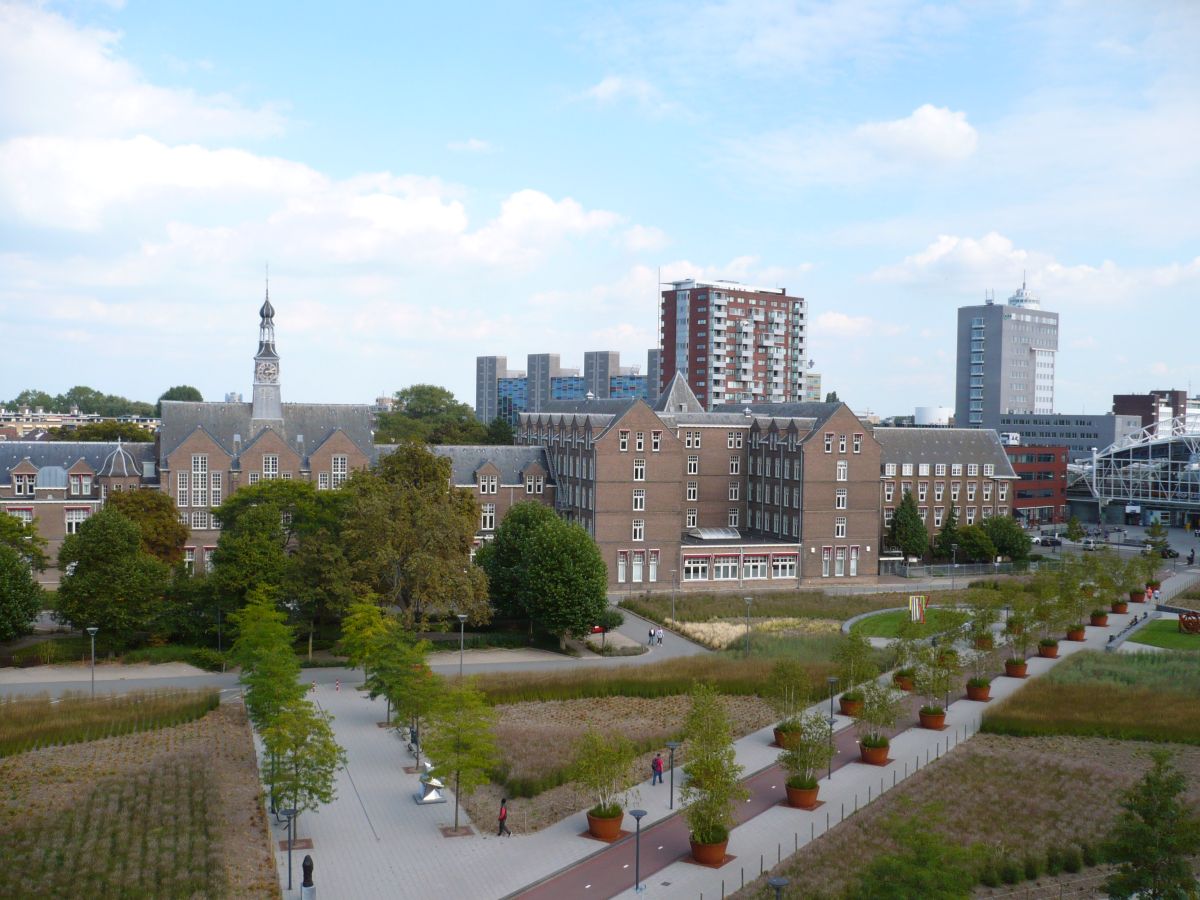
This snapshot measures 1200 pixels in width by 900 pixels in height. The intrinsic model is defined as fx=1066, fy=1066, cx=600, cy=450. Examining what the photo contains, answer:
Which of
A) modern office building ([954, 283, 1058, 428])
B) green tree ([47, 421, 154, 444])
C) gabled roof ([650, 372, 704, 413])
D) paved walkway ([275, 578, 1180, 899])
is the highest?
modern office building ([954, 283, 1058, 428])

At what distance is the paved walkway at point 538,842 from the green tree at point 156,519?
32.0m

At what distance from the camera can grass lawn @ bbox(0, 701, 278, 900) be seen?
26.0 m

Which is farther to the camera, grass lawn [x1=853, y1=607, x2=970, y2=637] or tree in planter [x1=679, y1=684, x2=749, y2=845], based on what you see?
grass lawn [x1=853, y1=607, x2=970, y2=637]

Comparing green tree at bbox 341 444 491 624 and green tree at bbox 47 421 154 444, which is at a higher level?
green tree at bbox 47 421 154 444

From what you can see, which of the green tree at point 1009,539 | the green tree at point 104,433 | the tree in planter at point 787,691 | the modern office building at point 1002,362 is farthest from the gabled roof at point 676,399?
the modern office building at point 1002,362

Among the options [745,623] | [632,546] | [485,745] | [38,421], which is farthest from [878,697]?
[38,421]

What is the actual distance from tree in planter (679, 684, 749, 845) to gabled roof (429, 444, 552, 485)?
169 ft

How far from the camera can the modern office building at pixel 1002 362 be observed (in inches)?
6176

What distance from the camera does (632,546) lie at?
244 ft

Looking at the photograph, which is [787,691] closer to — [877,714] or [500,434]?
[877,714]

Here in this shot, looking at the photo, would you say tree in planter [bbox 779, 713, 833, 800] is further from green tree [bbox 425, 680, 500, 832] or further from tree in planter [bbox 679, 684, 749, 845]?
green tree [bbox 425, 680, 500, 832]

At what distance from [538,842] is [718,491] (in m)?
55.0

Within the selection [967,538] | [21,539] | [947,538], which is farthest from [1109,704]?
[21,539]

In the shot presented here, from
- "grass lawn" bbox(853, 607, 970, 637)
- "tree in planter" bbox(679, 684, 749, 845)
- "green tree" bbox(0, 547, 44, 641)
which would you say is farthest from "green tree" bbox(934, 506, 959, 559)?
"green tree" bbox(0, 547, 44, 641)
